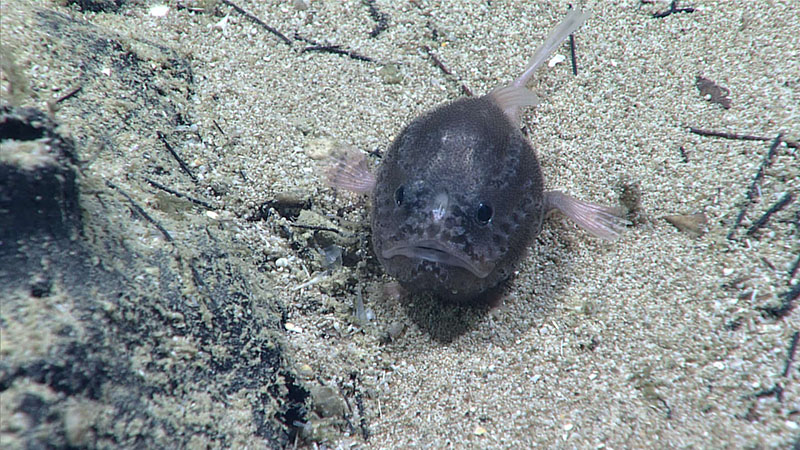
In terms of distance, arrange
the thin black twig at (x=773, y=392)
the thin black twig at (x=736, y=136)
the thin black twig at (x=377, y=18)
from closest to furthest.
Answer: the thin black twig at (x=773, y=392)
the thin black twig at (x=736, y=136)
the thin black twig at (x=377, y=18)

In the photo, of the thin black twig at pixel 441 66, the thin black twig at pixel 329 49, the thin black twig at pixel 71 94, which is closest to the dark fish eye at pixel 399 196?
the thin black twig at pixel 441 66

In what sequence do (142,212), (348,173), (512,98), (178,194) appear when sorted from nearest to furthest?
(142,212) < (178,194) < (348,173) < (512,98)

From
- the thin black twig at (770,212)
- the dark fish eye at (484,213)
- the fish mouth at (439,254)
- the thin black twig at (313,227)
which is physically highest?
the thin black twig at (770,212)

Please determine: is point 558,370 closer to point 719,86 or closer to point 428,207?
point 428,207

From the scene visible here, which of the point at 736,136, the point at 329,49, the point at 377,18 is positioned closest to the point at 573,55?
the point at 736,136

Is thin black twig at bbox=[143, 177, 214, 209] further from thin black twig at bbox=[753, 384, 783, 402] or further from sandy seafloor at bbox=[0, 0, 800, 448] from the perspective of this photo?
thin black twig at bbox=[753, 384, 783, 402]

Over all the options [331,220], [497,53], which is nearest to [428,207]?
[331,220]

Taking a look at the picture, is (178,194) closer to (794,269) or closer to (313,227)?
(313,227)

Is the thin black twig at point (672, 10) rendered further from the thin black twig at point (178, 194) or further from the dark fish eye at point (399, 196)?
the thin black twig at point (178, 194)
